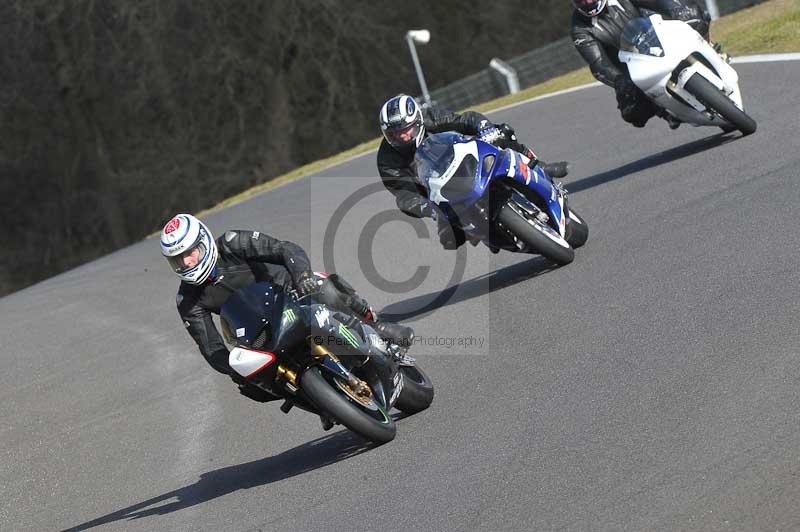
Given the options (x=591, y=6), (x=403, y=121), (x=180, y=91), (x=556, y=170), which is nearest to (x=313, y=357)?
(x=403, y=121)

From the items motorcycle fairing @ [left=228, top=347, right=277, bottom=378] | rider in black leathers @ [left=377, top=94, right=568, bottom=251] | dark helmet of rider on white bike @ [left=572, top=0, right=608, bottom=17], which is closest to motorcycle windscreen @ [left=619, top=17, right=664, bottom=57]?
dark helmet of rider on white bike @ [left=572, top=0, right=608, bottom=17]

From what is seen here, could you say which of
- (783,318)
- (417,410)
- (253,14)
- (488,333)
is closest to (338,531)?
(417,410)

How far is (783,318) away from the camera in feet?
23.9

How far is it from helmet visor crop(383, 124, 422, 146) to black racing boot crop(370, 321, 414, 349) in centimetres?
255

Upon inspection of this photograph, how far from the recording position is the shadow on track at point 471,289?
10750 mm

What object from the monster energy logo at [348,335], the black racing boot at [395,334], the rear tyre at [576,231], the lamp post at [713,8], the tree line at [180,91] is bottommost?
the tree line at [180,91]

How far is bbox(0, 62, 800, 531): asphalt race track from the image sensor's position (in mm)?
5885

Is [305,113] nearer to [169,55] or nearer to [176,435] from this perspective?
[169,55]

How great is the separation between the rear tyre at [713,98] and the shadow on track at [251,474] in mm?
4950

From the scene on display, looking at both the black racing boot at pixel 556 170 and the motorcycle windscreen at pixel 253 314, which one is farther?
the black racing boot at pixel 556 170

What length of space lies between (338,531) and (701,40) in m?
7.01

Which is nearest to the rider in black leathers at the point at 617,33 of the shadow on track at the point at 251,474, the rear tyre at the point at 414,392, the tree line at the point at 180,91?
the rear tyre at the point at 414,392

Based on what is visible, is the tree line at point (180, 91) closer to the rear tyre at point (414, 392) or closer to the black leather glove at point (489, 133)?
the black leather glove at point (489, 133)

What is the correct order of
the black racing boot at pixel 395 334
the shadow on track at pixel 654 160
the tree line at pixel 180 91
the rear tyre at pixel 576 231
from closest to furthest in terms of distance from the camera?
1. the black racing boot at pixel 395 334
2. the rear tyre at pixel 576 231
3. the shadow on track at pixel 654 160
4. the tree line at pixel 180 91
